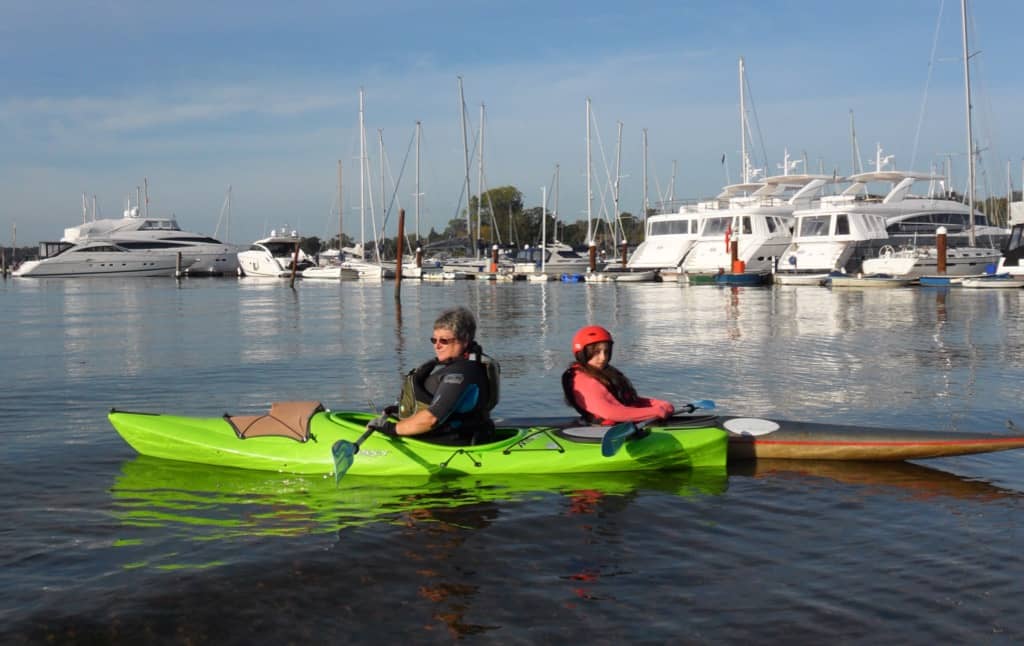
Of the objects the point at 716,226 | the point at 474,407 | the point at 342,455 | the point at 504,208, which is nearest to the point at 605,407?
the point at 474,407

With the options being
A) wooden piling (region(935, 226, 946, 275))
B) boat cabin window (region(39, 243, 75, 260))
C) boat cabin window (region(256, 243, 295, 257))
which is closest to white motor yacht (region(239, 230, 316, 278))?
boat cabin window (region(256, 243, 295, 257))

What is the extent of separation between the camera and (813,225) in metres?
45.1

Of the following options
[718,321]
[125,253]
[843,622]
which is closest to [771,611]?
[843,622]

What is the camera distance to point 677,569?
5648 mm

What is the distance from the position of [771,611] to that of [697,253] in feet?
150

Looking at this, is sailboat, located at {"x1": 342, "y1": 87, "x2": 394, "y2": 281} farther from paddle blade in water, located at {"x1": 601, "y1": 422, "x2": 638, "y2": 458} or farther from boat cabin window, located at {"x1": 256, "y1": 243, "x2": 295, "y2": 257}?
paddle blade in water, located at {"x1": 601, "y1": 422, "x2": 638, "y2": 458}

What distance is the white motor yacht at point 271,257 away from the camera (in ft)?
230

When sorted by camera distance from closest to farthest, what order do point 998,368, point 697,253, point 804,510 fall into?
point 804,510, point 998,368, point 697,253

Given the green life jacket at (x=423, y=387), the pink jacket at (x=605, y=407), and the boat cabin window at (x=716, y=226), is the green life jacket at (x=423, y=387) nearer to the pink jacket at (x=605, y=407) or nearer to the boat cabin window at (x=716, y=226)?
the pink jacket at (x=605, y=407)

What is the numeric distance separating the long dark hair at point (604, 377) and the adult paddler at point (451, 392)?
85cm

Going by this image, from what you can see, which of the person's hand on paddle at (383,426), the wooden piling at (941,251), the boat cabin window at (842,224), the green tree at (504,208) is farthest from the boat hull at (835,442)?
the green tree at (504,208)

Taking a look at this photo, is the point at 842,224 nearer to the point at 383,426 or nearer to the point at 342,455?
the point at 383,426

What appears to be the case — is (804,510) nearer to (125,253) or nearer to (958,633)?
(958,633)

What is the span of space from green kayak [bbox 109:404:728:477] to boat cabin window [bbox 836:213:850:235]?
3827cm
